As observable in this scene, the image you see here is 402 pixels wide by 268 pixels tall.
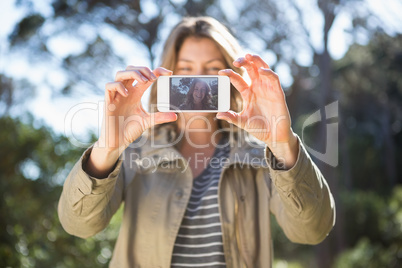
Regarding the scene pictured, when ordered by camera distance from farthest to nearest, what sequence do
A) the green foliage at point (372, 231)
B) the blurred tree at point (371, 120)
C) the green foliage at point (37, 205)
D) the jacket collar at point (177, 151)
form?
the blurred tree at point (371, 120) → the green foliage at point (372, 231) → the green foliage at point (37, 205) → the jacket collar at point (177, 151)

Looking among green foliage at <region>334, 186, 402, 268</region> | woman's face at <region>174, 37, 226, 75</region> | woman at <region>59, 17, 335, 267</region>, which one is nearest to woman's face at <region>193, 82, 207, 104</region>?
woman at <region>59, 17, 335, 267</region>

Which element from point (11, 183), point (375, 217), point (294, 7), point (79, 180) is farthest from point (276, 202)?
point (375, 217)

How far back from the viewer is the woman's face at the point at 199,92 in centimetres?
175

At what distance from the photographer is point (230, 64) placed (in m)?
2.06

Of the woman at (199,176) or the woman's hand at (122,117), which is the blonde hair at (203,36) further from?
the woman's hand at (122,117)

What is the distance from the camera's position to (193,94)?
A: 175 centimetres

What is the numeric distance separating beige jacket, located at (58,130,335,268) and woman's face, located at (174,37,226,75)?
0.35 metres

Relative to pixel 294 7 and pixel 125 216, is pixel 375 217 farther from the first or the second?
pixel 125 216

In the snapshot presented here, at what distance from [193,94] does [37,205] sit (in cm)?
336

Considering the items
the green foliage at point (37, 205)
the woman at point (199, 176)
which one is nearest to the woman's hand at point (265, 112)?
the woman at point (199, 176)

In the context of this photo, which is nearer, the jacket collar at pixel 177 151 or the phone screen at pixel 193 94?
the phone screen at pixel 193 94

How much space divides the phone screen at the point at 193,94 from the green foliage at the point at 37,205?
2.89 meters

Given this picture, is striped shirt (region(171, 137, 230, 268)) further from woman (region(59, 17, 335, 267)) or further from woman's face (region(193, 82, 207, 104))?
woman's face (region(193, 82, 207, 104))

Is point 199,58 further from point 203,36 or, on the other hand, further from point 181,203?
point 181,203
